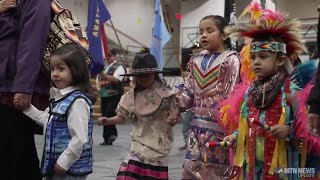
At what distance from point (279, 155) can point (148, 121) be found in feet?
5.60

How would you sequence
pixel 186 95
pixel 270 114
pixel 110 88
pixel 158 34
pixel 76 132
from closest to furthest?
pixel 76 132
pixel 270 114
pixel 186 95
pixel 158 34
pixel 110 88

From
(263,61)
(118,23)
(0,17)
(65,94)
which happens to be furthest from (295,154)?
(118,23)

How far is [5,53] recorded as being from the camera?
4.10 metres

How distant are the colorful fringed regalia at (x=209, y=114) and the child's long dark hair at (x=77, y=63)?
3.77 feet

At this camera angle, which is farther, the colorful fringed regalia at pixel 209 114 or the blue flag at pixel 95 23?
the blue flag at pixel 95 23

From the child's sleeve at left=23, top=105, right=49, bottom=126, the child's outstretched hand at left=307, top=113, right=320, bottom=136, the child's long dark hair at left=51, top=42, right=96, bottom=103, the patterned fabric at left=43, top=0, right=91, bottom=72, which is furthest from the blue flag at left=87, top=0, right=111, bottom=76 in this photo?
the child's outstretched hand at left=307, top=113, right=320, bottom=136

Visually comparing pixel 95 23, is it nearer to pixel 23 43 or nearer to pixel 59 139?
pixel 23 43

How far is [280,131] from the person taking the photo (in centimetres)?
392

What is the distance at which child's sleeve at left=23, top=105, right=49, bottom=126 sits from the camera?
4070 mm

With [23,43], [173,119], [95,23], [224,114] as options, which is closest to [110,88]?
[95,23]

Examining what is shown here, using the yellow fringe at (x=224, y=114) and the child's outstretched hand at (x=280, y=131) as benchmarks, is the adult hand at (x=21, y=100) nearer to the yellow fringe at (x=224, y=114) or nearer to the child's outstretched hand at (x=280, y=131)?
the yellow fringe at (x=224, y=114)

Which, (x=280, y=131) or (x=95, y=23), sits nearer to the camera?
(x=280, y=131)

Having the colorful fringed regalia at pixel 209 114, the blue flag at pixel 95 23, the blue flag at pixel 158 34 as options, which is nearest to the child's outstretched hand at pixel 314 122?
the colorful fringed regalia at pixel 209 114

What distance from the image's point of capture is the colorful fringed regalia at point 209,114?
16.2 feet
